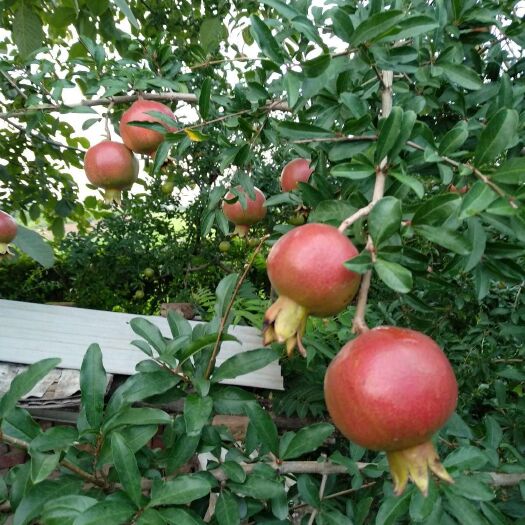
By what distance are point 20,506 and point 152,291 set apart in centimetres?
250

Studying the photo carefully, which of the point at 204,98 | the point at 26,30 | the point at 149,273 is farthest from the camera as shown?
the point at 149,273

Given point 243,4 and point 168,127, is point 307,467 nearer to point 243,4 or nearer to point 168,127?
point 168,127

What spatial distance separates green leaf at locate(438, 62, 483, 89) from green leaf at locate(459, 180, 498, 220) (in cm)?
29

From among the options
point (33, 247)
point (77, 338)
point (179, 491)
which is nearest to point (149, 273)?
point (77, 338)

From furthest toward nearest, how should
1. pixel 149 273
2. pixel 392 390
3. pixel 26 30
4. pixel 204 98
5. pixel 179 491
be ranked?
pixel 149 273 → pixel 26 30 → pixel 204 98 → pixel 179 491 → pixel 392 390

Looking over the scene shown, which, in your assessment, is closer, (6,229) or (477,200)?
(477,200)

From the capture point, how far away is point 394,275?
17.7 inches

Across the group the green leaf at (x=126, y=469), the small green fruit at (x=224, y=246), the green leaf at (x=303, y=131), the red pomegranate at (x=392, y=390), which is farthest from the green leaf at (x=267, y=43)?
the small green fruit at (x=224, y=246)

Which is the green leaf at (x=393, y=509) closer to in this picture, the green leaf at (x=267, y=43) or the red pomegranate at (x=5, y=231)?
the green leaf at (x=267, y=43)

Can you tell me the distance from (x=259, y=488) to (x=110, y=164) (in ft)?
2.67

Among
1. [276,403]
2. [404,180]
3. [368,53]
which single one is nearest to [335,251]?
[404,180]

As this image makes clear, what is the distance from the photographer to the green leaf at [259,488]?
0.69 meters

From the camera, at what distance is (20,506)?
62 centimetres

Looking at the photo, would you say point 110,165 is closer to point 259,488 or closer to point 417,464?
point 259,488
